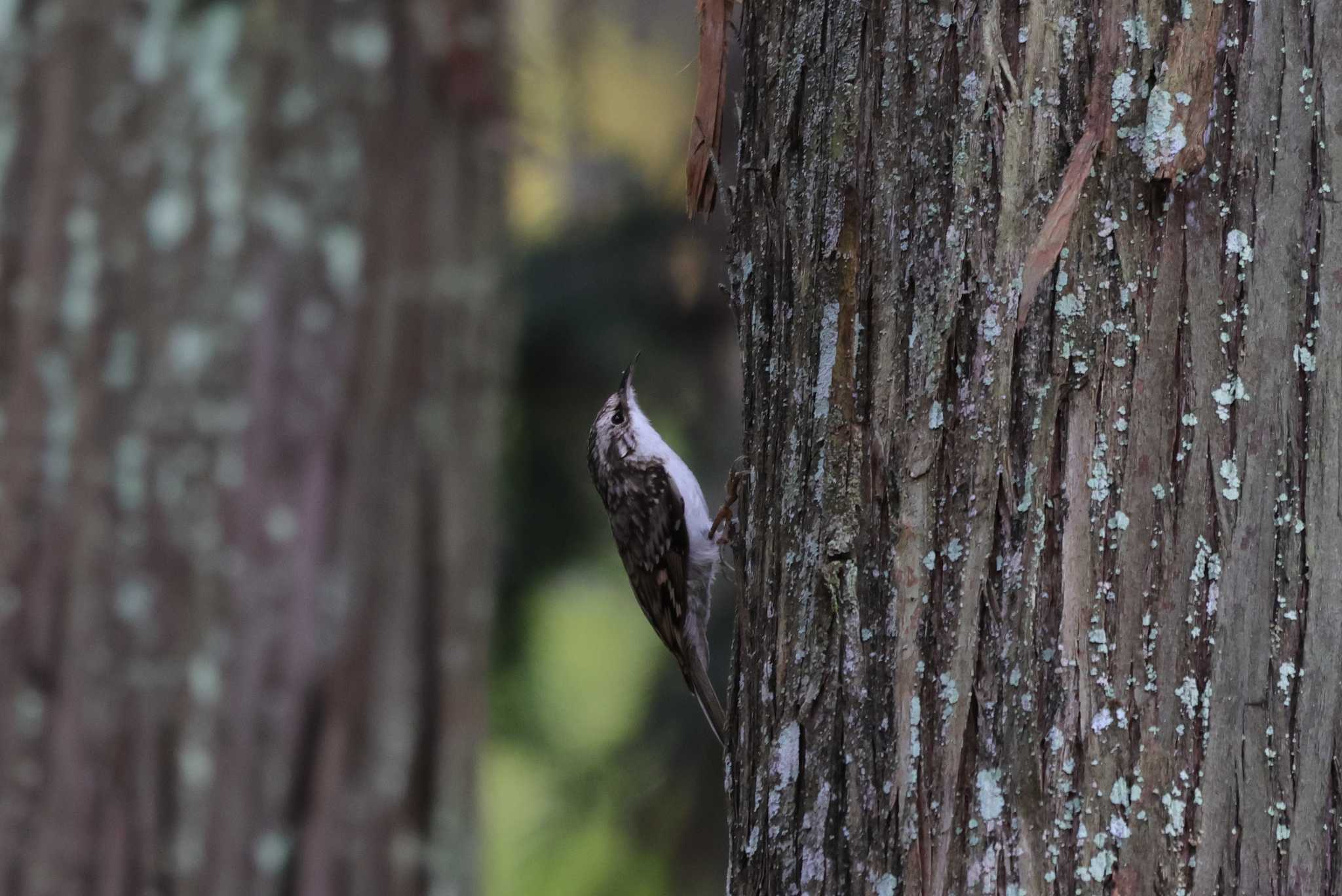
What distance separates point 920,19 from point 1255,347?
512mm

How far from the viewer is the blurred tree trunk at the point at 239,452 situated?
2398mm

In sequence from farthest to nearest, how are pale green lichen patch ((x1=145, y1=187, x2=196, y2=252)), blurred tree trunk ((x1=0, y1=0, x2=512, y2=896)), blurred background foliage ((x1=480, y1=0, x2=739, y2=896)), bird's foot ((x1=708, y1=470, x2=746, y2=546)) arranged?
blurred background foliage ((x1=480, y1=0, x2=739, y2=896)) < bird's foot ((x1=708, y1=470, x2=746, y2=546)) < pale green lichen patch ((x1=145, y1=187, x2=196, y2=252)) < blurred tree trunk ((x1=0, y1=0, x2=512, y2=896))

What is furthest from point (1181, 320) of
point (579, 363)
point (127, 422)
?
point (579, 363)

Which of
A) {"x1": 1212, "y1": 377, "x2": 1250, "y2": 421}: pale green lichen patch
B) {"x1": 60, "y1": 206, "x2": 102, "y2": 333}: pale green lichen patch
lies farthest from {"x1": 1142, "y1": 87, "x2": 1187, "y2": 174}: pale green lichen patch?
{"x1": 60, "y1": 206, "x2": 102, "y2": 333}: pale green lichen patch

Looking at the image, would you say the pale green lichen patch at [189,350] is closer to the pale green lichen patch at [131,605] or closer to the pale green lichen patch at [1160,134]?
the pale green lichen patch at [131,605]

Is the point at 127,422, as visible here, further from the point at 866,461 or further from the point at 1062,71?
the point at 1062,71

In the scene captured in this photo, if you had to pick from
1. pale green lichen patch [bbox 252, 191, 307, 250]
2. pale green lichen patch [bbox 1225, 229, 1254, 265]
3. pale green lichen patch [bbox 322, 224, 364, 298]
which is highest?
pale green lichen patch [bbox 252, 191, 307, 250]

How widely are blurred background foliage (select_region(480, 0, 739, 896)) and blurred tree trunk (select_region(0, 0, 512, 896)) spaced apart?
3.87ft

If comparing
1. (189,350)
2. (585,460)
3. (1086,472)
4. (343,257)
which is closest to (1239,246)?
(1086,472)

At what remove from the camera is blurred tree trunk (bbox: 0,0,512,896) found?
240 centimetres

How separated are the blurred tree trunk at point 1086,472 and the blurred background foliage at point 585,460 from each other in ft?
7.78

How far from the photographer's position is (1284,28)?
1367 mm

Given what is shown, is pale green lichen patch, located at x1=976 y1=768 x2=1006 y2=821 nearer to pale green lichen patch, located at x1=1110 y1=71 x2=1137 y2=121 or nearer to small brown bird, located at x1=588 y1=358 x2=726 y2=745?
pale green lichen patch, located at x1=1110 y1=71 x2=1137 y2=121

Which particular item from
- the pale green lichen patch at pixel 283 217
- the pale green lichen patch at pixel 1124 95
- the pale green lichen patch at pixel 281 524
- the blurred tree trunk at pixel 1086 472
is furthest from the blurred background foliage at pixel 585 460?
the pale green lichen patch at pixel 1124 95
